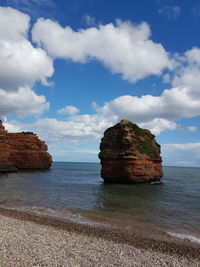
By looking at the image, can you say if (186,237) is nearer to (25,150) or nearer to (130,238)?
(130,238)

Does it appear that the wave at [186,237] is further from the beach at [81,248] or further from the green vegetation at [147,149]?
the green vegetation at [147,149]

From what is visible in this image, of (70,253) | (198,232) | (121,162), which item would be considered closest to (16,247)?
(70,253)

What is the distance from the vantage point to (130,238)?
542 inches

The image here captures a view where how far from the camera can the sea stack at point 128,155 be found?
45.7 m

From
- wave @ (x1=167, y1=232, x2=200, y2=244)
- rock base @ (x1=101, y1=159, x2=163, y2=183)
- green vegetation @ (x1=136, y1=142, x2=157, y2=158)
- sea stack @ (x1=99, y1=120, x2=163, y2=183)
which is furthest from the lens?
green vegetation @ (x1=136, y1=142, x2=157, y2=158)

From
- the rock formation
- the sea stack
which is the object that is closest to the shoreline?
the sea stack

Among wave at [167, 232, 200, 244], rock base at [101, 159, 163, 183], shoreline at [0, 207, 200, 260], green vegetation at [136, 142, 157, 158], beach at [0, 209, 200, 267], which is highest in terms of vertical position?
green vegetation at [136, 142, 157, 158]

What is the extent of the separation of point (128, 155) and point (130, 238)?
32.3 meters

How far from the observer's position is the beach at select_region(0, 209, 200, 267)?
9.62 meters

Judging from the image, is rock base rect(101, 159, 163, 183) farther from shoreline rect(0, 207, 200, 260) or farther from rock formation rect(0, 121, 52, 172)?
rock formation rect(0, 121, 52, 172)

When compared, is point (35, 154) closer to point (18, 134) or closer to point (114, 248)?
point (18, 134)

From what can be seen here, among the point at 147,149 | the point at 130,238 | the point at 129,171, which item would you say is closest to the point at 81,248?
the point at 130,238

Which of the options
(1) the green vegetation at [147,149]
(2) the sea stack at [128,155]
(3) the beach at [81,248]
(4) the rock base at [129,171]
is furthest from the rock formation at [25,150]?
(3) the beach at [81,248]

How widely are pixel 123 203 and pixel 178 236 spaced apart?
11640 millimetres
